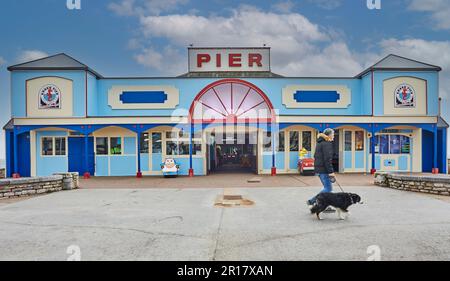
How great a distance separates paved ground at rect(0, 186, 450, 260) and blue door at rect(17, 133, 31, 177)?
8.87 m

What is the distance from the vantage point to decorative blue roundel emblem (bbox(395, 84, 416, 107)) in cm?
1650

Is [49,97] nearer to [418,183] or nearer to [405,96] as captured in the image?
[418,183]

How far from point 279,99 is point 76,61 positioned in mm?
11907

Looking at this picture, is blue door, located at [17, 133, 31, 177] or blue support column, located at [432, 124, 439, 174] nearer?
blue support column, located at [432, 124, 439, 174]

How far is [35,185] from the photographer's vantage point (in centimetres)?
1013

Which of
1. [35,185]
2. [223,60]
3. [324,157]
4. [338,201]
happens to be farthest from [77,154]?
[338,201]

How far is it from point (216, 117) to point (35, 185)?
29.6 feet

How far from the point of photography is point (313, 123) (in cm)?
1523

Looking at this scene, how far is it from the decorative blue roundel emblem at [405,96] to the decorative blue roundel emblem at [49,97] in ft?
63.1

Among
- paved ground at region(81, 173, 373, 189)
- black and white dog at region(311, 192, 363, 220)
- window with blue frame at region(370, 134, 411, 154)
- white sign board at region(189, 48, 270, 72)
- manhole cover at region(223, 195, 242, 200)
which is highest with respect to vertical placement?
white sign board at region(189, 48, 270, 72)

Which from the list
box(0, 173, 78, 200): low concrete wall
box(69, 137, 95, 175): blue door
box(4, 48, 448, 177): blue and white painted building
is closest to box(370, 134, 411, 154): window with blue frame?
box(4, 48, 448, 177): blue and white painted building

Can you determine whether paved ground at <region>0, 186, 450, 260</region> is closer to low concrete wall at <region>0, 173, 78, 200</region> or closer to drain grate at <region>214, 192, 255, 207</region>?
drain grate at <region>214, 192, 255, 207</region>

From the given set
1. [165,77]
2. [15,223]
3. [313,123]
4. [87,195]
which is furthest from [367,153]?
[15,223]

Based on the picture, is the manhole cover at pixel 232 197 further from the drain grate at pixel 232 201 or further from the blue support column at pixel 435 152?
the blue support column at pixel 435 152
